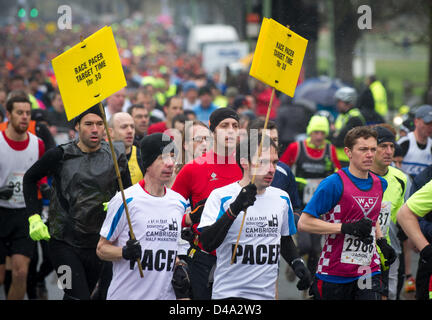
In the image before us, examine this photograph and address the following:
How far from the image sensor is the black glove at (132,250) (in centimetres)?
492

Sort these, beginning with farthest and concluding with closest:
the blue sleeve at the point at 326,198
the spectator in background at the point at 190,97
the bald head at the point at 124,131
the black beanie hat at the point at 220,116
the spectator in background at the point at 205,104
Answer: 1. the spectator in background at the point at 190,97
2. the spectator in background at the point at 205,104
3. the bald head at the point at 124,131
4. the black beanie hat at the point at 220,116
5. the blue sleeve at the point at 326,198

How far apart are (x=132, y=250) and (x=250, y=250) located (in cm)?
75

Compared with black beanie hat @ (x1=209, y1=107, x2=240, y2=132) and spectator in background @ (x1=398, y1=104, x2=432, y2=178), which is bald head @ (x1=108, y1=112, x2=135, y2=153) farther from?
spectator in background @ (x1=398, y1=104, x2=432, y2=178)

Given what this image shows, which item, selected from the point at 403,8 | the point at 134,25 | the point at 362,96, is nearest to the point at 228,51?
the point at 403,8

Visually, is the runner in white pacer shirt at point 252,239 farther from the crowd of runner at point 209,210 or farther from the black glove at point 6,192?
the black glove at point 6,192

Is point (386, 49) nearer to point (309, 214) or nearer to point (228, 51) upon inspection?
point (228, 51)

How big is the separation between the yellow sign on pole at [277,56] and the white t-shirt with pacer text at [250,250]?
3.03ft

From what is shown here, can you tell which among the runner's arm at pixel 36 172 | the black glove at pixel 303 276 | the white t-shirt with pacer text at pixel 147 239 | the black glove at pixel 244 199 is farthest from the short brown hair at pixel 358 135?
the runner's arm at pixel 36 172

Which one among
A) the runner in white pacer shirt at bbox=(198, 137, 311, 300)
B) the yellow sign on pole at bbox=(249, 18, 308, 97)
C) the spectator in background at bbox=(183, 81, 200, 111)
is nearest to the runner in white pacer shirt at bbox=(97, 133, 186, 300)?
the runner in white pacer shirt at bbox=(198, 137, 311, 300)

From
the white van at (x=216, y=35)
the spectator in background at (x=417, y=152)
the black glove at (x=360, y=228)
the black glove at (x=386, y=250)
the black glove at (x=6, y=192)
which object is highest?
the white van at (x=216, y=35)

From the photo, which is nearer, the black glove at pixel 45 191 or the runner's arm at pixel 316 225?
the runner's arm at pixel 316 225

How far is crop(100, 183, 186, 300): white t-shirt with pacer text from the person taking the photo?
510cm

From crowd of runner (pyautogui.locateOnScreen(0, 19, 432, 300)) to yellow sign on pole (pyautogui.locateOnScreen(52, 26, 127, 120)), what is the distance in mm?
471
